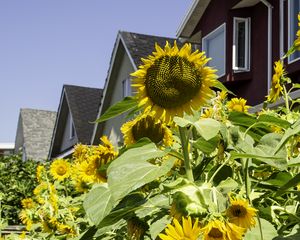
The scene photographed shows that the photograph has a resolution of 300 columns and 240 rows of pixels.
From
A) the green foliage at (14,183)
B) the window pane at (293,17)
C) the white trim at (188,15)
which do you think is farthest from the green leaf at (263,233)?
the white trim at (188,15)

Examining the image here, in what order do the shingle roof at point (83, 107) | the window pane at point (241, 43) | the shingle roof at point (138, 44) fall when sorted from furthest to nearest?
the shingle roof at point (83, 107) < the shingle roof at point (138, 44) < the window pane at point (241, 43)

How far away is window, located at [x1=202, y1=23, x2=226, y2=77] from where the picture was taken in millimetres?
15109

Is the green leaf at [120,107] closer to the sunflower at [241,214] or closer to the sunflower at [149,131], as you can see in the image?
the sunflower at [149,131]

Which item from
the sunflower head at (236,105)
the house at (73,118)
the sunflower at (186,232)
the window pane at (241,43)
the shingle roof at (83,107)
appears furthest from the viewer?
the house at (73,118)

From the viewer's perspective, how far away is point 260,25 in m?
14.1

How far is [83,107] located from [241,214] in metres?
29.3

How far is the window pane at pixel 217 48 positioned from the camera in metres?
15.1

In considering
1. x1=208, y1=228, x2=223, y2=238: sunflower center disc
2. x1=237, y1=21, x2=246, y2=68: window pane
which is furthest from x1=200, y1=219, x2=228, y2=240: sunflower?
x1=237, y1=21, x2=246, y2=68: window pane

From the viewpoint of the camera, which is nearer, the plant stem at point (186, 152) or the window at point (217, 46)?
the plant stem at point (186, 152)

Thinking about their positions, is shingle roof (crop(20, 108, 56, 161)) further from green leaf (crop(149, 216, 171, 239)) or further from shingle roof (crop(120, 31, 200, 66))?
green leaf (crop(149, 216, 171, 239))

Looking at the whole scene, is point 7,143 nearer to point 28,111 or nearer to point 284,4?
point 28,111

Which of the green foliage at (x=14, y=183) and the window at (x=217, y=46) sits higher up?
the window at (x=217, y=46)

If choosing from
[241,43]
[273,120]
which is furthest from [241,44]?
[273,120]

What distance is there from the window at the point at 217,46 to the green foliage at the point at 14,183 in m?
4.75
